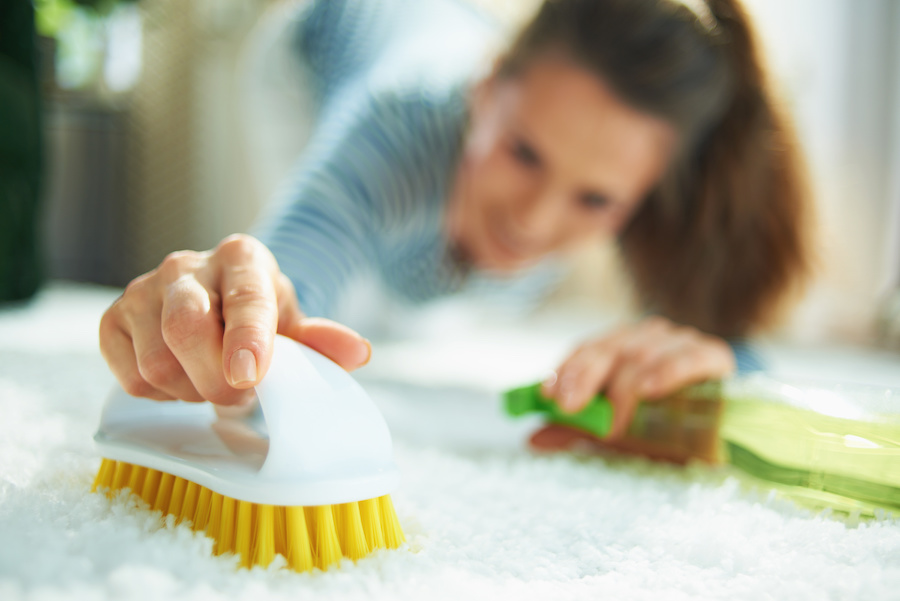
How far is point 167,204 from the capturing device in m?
→ 2.26

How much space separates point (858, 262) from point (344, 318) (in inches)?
51.6

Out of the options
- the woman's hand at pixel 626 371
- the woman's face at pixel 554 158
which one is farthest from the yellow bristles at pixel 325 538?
the woman's face at pixel 554 158

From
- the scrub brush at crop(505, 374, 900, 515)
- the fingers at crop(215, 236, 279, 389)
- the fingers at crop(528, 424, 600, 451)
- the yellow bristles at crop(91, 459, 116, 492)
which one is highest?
the fingers at crop(215, 236, 279, 389)

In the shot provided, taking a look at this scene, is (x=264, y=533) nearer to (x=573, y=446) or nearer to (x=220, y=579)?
(x=220, y=579)

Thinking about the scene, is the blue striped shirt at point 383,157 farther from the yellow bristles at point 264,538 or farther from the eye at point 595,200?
the yellow bristles at point 264,538

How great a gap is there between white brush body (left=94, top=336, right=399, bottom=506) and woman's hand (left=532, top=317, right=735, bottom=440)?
226 millimetres

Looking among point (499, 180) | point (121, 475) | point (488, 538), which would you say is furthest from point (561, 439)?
point (499, 180)

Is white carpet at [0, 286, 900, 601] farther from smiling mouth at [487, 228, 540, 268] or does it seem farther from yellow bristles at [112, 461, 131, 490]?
smiling mouth at [487, 228, 540, 268]

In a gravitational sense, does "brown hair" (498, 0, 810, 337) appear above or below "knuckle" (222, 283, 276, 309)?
above

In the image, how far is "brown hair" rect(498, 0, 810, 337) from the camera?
0.76 m

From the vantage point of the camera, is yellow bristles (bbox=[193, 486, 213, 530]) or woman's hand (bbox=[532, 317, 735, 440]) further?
woman's hand (bbox=[532, 317, 735, 440])

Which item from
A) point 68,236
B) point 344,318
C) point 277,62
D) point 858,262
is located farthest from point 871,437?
point 68,236

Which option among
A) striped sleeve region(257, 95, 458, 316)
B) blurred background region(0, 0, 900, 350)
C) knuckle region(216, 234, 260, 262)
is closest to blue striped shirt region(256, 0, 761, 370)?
striped sleeve region(257, 95, 458, 316)

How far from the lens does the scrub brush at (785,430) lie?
0.34 meters
